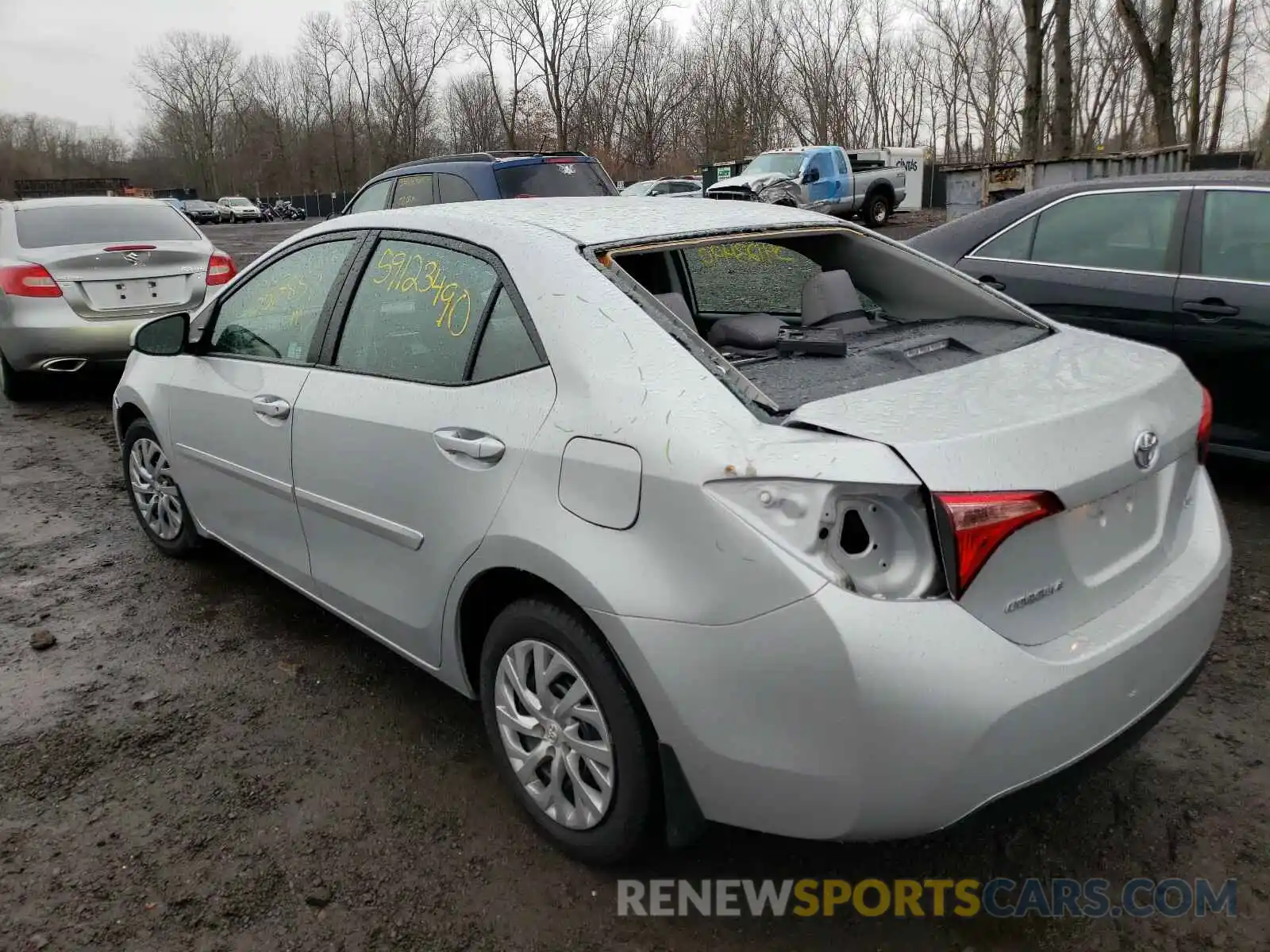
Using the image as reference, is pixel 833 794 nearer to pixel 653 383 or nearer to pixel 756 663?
pixel 756 663

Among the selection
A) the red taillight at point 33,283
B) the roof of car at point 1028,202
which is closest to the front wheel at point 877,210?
the roof of car at point 1028,202

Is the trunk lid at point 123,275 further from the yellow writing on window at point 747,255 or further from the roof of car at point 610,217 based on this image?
the yellow writing on window at point 747,255

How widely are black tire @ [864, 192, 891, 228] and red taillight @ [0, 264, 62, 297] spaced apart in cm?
1935

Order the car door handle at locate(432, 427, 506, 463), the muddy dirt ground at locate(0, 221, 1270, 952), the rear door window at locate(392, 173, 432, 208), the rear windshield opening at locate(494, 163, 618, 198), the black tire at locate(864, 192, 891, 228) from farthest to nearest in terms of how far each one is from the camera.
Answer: the black tire at locate(864, 192, 891, 228)
the rear door window at locate(392, 173, 432, 208)
the rear windshield opening at locate(494, 163, 618, 198)
the car door handle at locate(432, 427, 506, 463)
the muddy dirt ground at locate(0, 221, 1270, 952)

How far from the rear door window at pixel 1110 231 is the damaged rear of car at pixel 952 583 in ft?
9.53

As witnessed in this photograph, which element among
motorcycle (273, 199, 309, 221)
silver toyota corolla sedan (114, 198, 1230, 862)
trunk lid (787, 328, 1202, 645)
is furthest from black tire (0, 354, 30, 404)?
motorcycle (273, 199, 309, 221)

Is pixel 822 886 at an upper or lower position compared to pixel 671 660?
lower

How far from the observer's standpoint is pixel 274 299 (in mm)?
3496

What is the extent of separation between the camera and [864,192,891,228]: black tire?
A: 2358 cm

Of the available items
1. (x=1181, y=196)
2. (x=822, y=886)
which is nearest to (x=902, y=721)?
(x=822, y=886)

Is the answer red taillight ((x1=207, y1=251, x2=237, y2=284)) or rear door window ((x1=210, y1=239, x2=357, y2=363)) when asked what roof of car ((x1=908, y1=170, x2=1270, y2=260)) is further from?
A: red taillight ((x1=207, y1=251, x2=237, y2=284))

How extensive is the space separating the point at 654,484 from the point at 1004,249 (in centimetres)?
414

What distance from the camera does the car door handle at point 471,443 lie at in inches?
91.6

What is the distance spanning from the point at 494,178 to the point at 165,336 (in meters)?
5.68
